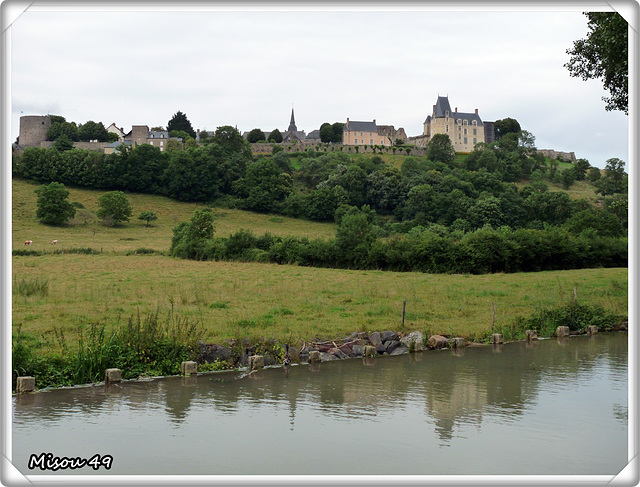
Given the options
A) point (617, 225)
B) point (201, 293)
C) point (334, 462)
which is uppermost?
point (617, 225)

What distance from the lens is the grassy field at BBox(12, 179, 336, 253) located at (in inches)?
2449

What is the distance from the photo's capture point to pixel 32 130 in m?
127

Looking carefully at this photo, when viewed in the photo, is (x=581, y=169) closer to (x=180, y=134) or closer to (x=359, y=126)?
(x=359, y=126)

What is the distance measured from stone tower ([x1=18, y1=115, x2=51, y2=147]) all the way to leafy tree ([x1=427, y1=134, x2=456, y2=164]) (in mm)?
75361

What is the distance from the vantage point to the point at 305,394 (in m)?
15.1

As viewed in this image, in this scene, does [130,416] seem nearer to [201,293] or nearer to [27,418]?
[27,418]

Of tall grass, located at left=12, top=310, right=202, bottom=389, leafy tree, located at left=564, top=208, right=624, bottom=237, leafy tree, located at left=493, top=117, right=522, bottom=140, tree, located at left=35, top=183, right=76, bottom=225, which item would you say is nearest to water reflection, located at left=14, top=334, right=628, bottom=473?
tall grass, located at left=12, top=310, right=202, bottom=389

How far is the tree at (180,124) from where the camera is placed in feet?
471

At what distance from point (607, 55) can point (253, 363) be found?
12.6m

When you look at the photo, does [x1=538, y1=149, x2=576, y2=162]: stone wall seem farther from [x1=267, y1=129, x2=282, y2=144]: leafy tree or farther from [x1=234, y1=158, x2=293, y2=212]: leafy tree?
[x1=234, y1=158, x2=293, y2=212]: leafy tree

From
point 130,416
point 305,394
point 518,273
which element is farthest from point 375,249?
point 130,416

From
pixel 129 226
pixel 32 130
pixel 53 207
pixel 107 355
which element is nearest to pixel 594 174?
pixel 129 226

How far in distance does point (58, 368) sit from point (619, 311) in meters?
20.9

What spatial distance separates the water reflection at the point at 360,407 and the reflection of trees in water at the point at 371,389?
25 millimetres
